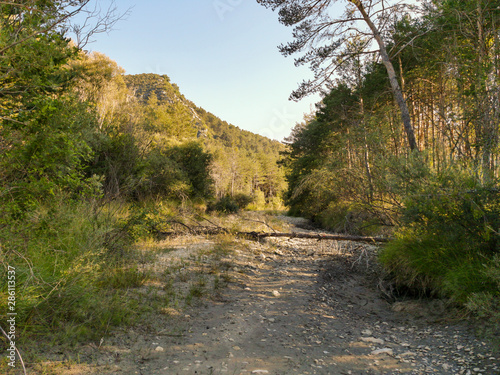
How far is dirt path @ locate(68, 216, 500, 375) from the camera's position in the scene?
2.92 metres

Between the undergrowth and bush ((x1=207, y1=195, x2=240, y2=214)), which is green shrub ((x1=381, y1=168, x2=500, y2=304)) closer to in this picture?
the undergrowth

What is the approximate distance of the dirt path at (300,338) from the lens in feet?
9.58

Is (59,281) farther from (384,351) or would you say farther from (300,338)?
(384,351)

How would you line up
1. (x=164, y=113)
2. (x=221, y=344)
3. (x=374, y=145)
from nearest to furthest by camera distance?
(x=221, y=344) → (x=374, y=145) → (x=164, y=113)

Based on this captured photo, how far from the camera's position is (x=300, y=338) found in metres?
3.75

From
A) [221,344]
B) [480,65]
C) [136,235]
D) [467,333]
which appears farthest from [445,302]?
[136,235]

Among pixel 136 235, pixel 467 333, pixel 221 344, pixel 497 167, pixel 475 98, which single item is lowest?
pixel 221 344

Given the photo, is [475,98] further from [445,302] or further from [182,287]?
[182,287]

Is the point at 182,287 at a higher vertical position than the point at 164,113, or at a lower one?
lower

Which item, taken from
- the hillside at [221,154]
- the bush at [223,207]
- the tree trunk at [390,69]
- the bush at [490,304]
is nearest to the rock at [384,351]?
the bush at [490,304]

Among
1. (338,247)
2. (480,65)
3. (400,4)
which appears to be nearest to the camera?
(480,65)

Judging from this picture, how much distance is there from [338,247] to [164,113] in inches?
1303

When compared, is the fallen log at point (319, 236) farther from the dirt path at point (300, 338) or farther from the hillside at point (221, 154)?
the hillside at point (221, 154)

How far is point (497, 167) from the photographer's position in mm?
4355
